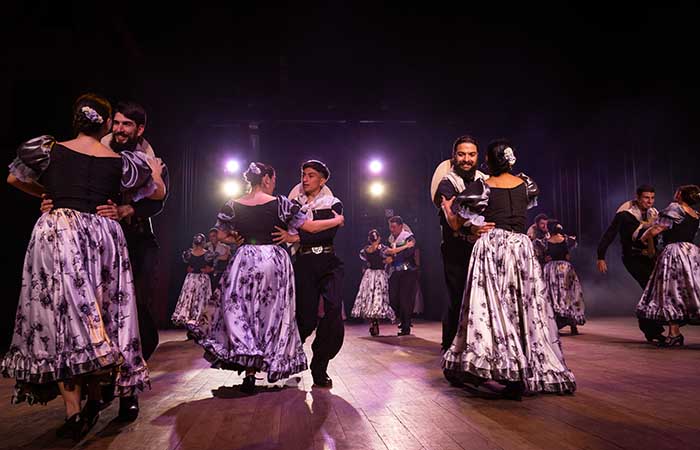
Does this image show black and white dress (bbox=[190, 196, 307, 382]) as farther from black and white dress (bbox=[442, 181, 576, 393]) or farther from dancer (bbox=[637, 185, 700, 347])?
dancer (bbox=[637, 185, 700, 347])

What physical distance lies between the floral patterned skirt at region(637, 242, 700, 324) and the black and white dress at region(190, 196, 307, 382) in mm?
4534

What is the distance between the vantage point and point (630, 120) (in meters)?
10.9

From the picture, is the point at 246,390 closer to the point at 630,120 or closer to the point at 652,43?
the point at 652,43

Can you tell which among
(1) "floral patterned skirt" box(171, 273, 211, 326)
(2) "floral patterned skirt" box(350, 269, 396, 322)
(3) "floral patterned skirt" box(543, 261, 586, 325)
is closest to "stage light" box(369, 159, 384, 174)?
(2) "floral patterned skirt" box(350, 269, 396, 322)

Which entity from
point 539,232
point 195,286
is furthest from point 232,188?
point 539,232

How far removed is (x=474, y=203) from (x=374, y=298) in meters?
5.90

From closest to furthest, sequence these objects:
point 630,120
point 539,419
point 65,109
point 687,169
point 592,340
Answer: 1. point 539,419
2. point 65,109
3. point 592,340
4. point 687,169
5. point 630,120

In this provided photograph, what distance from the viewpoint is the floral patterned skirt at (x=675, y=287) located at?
18.7 feet

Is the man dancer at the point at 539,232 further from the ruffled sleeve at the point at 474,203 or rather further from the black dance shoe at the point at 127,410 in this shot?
the black dance shoe at the point at 127,410

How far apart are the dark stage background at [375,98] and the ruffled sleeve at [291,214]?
11.7 feet

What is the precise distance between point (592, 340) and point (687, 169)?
5644mm

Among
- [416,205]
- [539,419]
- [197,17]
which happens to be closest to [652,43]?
[416,205]

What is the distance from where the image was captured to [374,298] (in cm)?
893

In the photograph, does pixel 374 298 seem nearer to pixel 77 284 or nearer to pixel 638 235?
pixel 638 235
